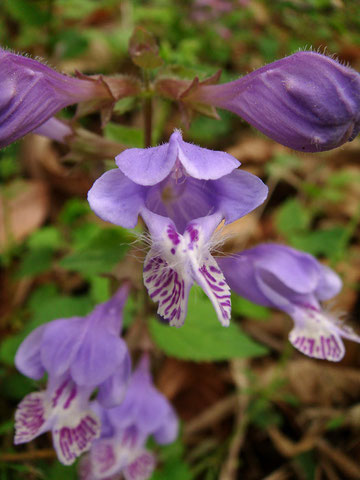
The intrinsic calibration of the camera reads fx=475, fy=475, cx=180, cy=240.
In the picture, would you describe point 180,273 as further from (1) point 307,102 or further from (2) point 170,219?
(1) point 307,102

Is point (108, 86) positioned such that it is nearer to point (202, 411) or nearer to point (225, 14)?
point (202, 411)

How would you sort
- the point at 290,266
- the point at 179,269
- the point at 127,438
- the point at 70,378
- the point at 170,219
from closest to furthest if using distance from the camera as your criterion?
the point at 179,269 → the point at 170,219 → the point at 70,378 → the point at 290,266 → the point at 127,438

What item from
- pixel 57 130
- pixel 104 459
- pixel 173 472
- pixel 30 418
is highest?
pixel 57 130

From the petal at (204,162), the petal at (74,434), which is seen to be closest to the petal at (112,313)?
the petal at (74,434)

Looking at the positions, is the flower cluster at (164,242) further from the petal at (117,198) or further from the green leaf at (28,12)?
the green leaf at (28,12)

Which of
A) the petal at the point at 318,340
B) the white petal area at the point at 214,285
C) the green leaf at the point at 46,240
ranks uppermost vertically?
the white petal area at the point at 214,285

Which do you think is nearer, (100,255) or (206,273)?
(206,273)

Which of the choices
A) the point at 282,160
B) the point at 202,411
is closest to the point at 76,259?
the point at 202,411

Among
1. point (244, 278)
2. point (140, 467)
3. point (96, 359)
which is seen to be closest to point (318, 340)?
point (244, 278)
